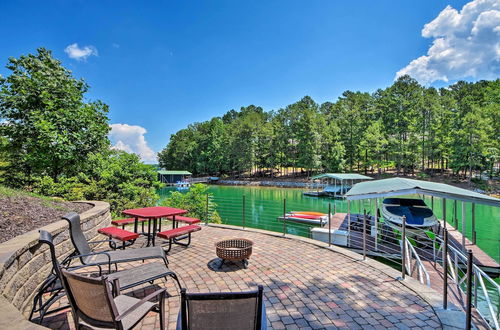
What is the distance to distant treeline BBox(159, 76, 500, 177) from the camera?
26.7m

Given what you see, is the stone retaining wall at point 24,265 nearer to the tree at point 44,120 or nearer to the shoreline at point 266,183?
the tree at point 44,120

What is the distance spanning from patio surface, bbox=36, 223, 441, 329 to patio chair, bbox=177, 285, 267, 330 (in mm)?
1131

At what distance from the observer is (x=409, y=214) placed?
311 inches

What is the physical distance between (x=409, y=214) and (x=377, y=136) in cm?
2697

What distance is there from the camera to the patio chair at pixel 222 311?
51.4 inches

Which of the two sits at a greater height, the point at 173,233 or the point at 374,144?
the point at 374,144

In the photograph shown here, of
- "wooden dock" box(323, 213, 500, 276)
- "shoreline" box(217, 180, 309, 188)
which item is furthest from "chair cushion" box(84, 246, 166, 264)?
"shoreline" box(217, 180, 309, 188)

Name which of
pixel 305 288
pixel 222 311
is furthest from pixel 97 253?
pixel 305 288

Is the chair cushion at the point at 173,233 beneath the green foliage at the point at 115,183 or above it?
beneath

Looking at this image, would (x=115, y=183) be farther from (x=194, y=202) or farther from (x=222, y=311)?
(x=222, y=311)

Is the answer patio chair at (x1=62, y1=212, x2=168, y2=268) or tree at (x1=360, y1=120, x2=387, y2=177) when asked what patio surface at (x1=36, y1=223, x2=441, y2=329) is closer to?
patio chair at (x1=62, y1=212, x2=168, y2=268)

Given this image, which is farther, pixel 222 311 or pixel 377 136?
pixel 377 136

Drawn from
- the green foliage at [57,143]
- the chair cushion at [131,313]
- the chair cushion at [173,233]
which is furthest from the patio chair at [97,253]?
the green foliage at [57,143]

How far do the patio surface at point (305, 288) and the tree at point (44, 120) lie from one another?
481 cm
